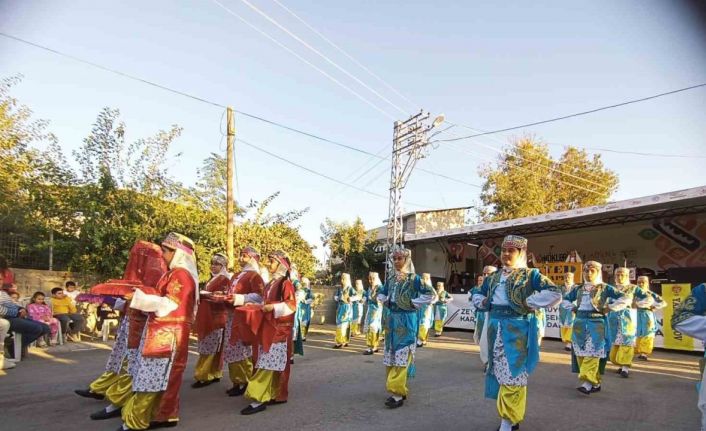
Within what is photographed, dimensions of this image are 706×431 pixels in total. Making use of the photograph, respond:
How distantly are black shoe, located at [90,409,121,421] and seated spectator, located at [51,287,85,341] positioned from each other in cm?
633

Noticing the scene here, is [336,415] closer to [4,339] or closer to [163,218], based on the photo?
[4,339]

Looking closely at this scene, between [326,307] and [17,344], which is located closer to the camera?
[17,344]

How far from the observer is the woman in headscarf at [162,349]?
429 cm

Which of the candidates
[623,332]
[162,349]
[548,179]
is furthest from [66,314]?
[548,179]

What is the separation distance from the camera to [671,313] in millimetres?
11867

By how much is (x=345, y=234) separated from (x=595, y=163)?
→ 1948 centimetres

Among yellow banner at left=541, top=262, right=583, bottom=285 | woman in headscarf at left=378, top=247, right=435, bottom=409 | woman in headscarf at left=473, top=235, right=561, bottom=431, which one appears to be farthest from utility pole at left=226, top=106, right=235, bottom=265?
yellow banner at left=541, top=262, right=583, bottom=285

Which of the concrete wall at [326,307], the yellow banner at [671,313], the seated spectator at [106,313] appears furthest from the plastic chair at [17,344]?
the yellow banner at [671,313]

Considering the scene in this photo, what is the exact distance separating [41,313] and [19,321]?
1.56 m

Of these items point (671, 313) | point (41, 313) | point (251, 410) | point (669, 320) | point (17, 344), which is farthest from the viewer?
point (669, 320)

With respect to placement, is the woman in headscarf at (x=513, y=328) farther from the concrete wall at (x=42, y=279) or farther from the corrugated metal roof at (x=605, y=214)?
the concrete wall at (x=42, y=279)

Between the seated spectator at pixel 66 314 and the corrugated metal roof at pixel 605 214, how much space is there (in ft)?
41.6

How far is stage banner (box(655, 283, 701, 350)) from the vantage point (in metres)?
11.5

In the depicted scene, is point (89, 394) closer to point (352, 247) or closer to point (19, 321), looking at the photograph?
point (19, 321)
